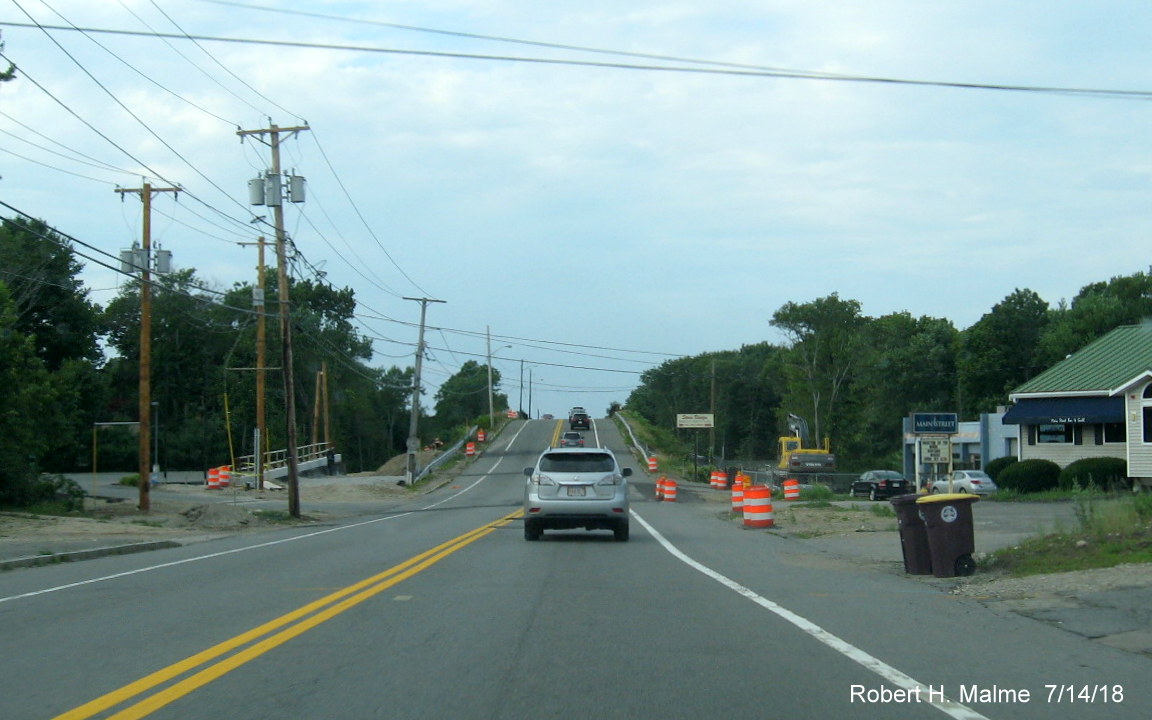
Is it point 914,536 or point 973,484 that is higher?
point 914,536

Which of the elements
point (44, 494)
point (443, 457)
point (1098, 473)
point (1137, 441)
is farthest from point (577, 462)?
point (443, 457)

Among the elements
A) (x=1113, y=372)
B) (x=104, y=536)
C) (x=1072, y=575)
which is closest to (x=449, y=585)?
(x=1072, y=575)

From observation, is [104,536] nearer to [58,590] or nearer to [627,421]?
[58,590]

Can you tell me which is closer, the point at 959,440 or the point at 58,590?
the point at 58,590

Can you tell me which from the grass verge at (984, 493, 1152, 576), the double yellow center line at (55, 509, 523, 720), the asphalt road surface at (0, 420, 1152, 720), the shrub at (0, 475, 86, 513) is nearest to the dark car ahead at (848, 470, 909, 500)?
the grass verge at (984, 493, 1152, 576)

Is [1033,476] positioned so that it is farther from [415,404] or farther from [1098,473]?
[415,404]

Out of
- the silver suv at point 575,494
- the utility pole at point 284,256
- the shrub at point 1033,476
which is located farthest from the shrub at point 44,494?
the shrub at point 1033,476

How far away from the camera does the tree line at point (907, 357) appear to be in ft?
225

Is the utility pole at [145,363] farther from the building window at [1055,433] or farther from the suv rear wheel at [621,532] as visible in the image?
the building window at [1055,433]

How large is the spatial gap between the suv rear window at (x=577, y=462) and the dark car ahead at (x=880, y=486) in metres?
24.9

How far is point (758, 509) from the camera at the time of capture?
25.1 m

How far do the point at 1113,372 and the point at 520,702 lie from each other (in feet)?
135

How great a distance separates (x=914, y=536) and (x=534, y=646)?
690 cm

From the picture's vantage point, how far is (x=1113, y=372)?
41.8 m
